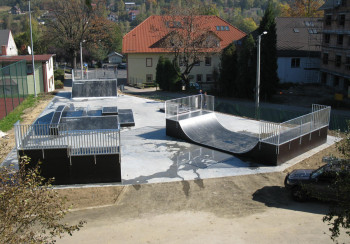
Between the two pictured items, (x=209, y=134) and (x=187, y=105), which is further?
(x=187, y=105)

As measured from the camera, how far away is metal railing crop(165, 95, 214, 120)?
20.8 m

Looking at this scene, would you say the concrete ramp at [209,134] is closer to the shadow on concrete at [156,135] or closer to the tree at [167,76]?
the shadow on concrete at [156,135]

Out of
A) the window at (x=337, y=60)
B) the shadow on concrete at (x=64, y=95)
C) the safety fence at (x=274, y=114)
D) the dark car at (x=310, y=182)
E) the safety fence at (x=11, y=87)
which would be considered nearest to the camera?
the dark car at (x=310, y=182)

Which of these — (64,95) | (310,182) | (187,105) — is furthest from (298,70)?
(310,182)

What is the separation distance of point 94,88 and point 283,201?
24.2m

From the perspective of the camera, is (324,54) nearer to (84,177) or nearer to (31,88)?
(31,88)

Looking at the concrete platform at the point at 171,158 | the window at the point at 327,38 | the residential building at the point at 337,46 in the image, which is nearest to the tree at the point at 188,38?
the residential building at the point at 337,46

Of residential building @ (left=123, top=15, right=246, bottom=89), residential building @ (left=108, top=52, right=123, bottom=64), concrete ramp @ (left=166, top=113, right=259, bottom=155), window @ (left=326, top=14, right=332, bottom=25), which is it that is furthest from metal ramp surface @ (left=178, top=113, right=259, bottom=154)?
residential building @ (left=108, top=52, right=123, bottom=64)

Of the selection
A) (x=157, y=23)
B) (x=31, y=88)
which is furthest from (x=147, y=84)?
(x=31, y=88)

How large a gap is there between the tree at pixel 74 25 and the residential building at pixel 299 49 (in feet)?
78.3

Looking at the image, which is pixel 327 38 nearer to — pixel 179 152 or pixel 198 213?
pixel 179 152

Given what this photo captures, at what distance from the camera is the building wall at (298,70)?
4400 centimetres

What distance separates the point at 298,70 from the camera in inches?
1752

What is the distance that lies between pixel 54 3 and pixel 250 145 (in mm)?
42014
